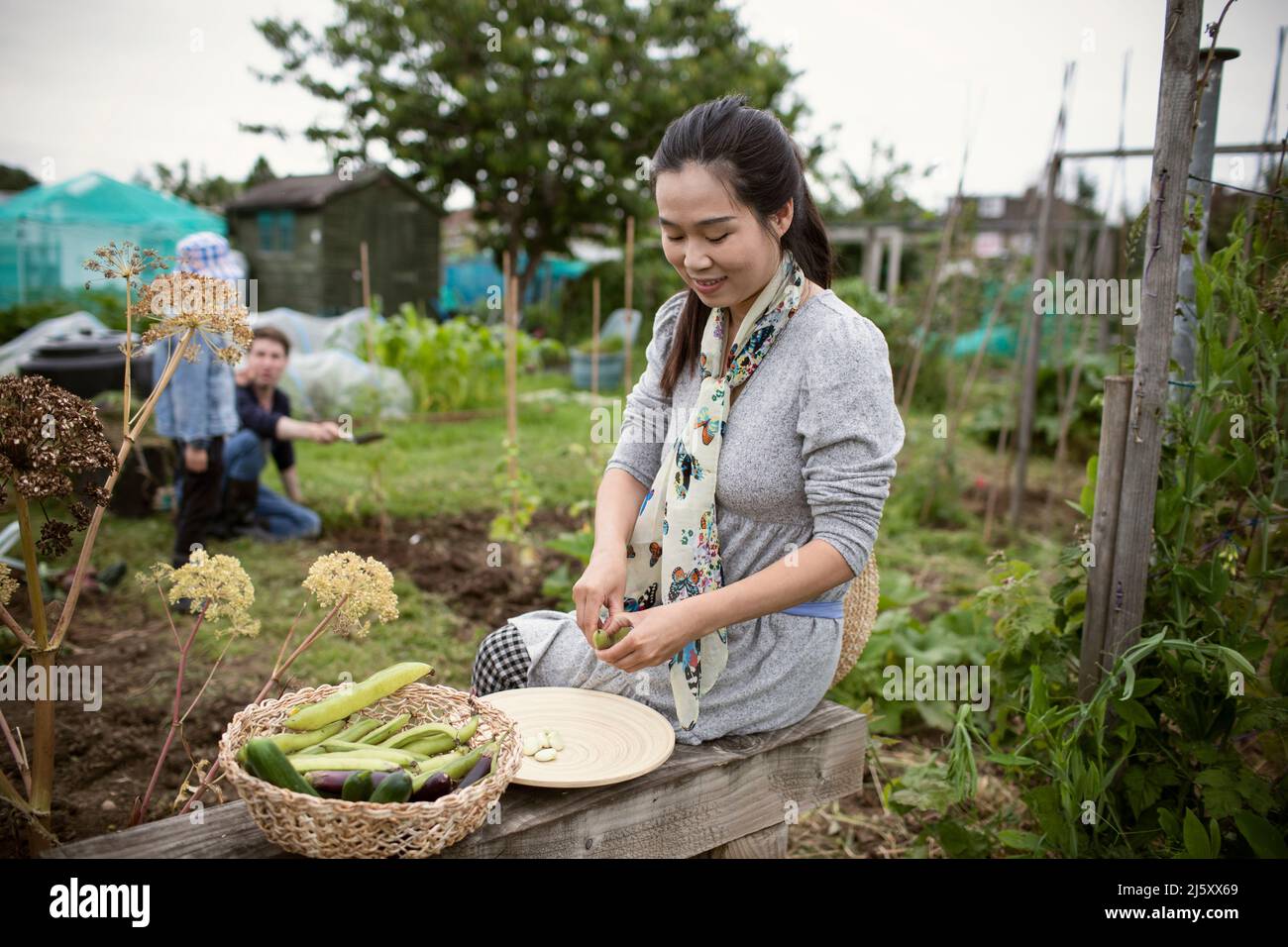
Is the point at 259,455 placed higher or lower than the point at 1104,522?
lower

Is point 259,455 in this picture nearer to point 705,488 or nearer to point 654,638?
point 705,488

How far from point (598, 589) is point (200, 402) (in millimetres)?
3702

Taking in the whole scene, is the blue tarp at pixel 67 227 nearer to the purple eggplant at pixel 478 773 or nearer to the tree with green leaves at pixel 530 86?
the tree with green leaves at pixel 530 86

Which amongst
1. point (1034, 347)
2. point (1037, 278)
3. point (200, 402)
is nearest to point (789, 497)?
point (200, 402)

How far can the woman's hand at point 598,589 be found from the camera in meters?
2.02

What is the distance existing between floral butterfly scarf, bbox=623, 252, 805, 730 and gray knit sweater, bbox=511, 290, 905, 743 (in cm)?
3

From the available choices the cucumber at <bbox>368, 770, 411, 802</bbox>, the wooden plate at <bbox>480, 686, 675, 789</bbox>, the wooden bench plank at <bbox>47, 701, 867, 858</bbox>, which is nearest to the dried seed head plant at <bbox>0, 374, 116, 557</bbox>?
the wooden bench plank at <bbox>47, 701, 867, 858</bbox>

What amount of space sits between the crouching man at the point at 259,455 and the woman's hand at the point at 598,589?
12.7 feet

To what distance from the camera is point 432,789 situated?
1.62 metres

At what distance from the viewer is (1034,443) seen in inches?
352
